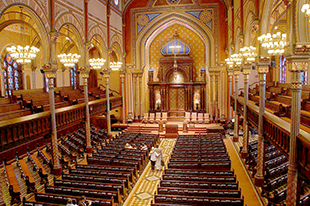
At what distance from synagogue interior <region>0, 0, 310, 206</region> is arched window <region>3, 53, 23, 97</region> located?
0.30ft

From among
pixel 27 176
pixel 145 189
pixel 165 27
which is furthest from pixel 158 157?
pixel 165 27

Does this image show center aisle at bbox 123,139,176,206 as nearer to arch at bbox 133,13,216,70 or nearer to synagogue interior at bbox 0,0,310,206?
synagogue interior at bbox 0,0,310,206

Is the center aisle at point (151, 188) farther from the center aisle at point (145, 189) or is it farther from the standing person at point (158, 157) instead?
the standing person at point (158, 157)

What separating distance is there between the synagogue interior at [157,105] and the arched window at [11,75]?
0.09m

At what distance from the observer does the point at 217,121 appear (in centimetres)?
2608

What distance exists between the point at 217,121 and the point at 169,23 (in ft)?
38.9

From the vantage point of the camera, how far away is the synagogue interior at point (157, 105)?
9125 millimetres

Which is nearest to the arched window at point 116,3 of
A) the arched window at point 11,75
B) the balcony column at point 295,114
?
the arched window at point 11,75

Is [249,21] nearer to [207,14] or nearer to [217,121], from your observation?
[207,14]

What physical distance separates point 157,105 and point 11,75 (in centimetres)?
1488

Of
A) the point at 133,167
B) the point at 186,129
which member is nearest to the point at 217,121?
the point at 186,129

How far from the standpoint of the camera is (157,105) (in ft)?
93.2

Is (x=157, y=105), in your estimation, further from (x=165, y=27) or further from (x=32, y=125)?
(x=32, y=125)

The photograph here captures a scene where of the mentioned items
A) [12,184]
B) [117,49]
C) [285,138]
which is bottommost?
[12,184]
